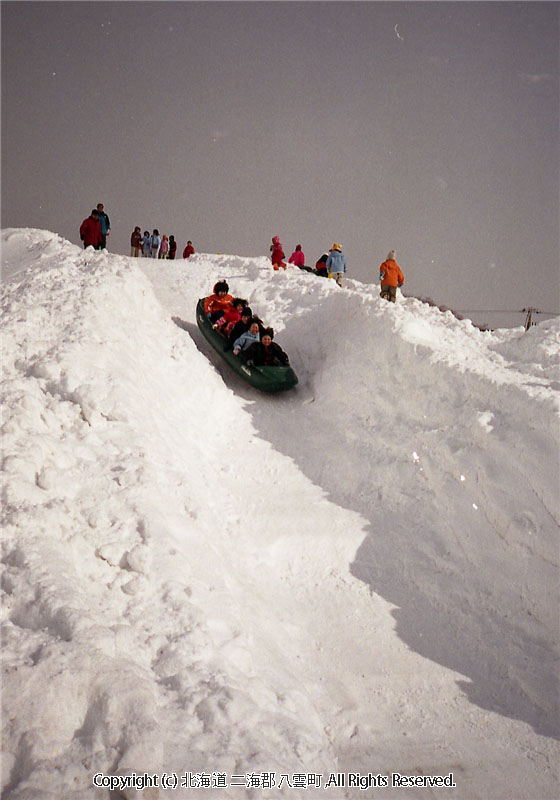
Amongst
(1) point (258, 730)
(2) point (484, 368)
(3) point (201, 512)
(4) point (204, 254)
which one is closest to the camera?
(1) point (258, 730)

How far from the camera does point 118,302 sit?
927 centimetres

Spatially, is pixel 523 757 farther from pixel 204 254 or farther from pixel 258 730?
pixel 204 254

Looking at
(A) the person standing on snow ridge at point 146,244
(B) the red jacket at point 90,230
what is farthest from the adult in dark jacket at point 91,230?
(A) the person standing on snow ridge at point 146,244

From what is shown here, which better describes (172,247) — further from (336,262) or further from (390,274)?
(390,274)

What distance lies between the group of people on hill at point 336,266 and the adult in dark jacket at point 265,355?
3.23 metres

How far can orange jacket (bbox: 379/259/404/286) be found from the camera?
42.8ft

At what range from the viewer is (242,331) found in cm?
1050

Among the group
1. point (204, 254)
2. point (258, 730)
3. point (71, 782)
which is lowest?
point (204, 254)

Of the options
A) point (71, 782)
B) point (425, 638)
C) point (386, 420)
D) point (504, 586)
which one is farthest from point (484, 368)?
point (71, 782)

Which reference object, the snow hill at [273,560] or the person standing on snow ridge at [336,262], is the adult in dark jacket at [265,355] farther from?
the person standing on snow ridge at [336,262]

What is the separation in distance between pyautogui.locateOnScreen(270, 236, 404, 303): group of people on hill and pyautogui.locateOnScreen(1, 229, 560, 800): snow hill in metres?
3.18

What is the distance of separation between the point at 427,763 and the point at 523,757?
0.79m

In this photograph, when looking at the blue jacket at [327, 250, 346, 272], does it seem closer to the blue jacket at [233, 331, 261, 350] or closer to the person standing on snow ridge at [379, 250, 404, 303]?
the person standing on snow ridge at [379, 250, 404, 303]

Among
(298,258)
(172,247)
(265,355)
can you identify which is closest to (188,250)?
(172,247)
